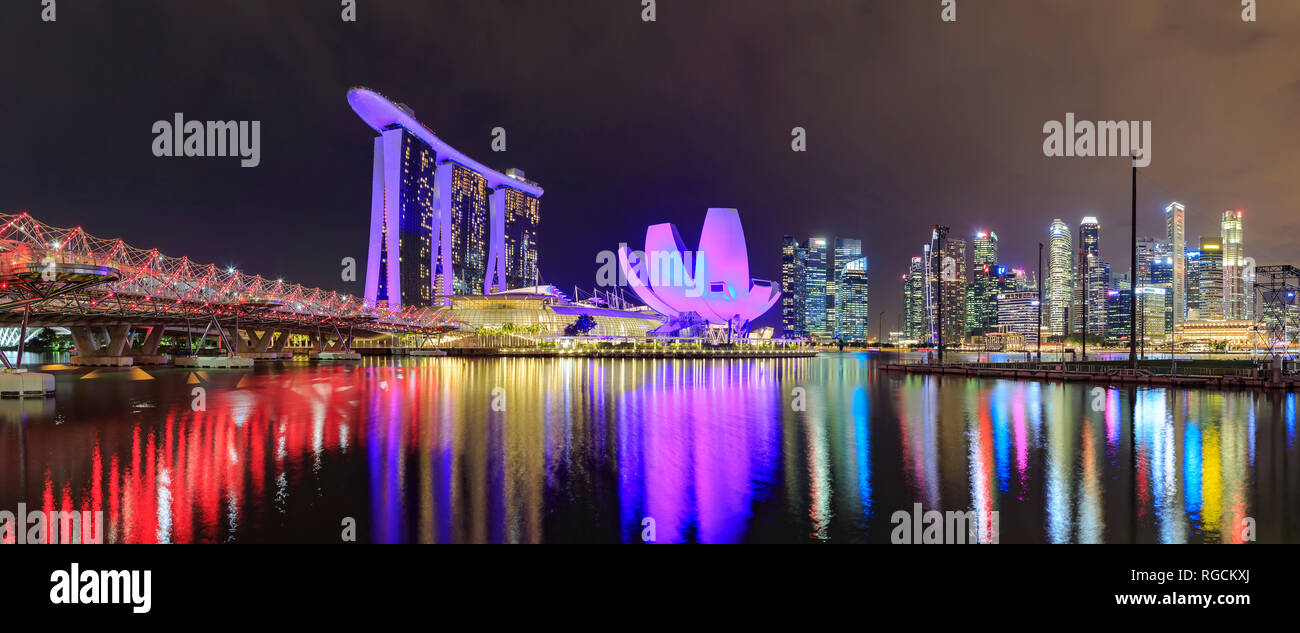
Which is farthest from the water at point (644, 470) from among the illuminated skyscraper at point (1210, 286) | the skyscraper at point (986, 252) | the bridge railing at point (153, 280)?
the skyscraper at point (986, 252)

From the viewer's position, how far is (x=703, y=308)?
3162 inches

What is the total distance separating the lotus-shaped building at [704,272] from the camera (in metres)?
76.4

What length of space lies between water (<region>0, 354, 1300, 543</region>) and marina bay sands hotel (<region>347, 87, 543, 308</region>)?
259 ft

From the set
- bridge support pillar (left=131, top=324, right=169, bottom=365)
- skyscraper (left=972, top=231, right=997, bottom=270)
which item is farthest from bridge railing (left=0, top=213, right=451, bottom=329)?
skyscraper (left=972, top=231, right=997, bottom=270)

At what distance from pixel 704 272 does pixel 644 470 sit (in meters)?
69.7

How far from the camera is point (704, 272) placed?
77438 mm

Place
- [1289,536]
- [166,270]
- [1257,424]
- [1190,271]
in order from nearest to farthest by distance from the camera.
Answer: [1289,536]
[1257,424]
[166,270]
[1190,271]

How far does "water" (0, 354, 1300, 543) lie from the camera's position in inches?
235

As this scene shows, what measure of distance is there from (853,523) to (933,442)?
574 cm

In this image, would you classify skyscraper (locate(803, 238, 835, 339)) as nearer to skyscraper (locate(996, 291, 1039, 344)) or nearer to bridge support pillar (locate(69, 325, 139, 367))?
skyscraper (locate(996, 291, 1039, 344))
